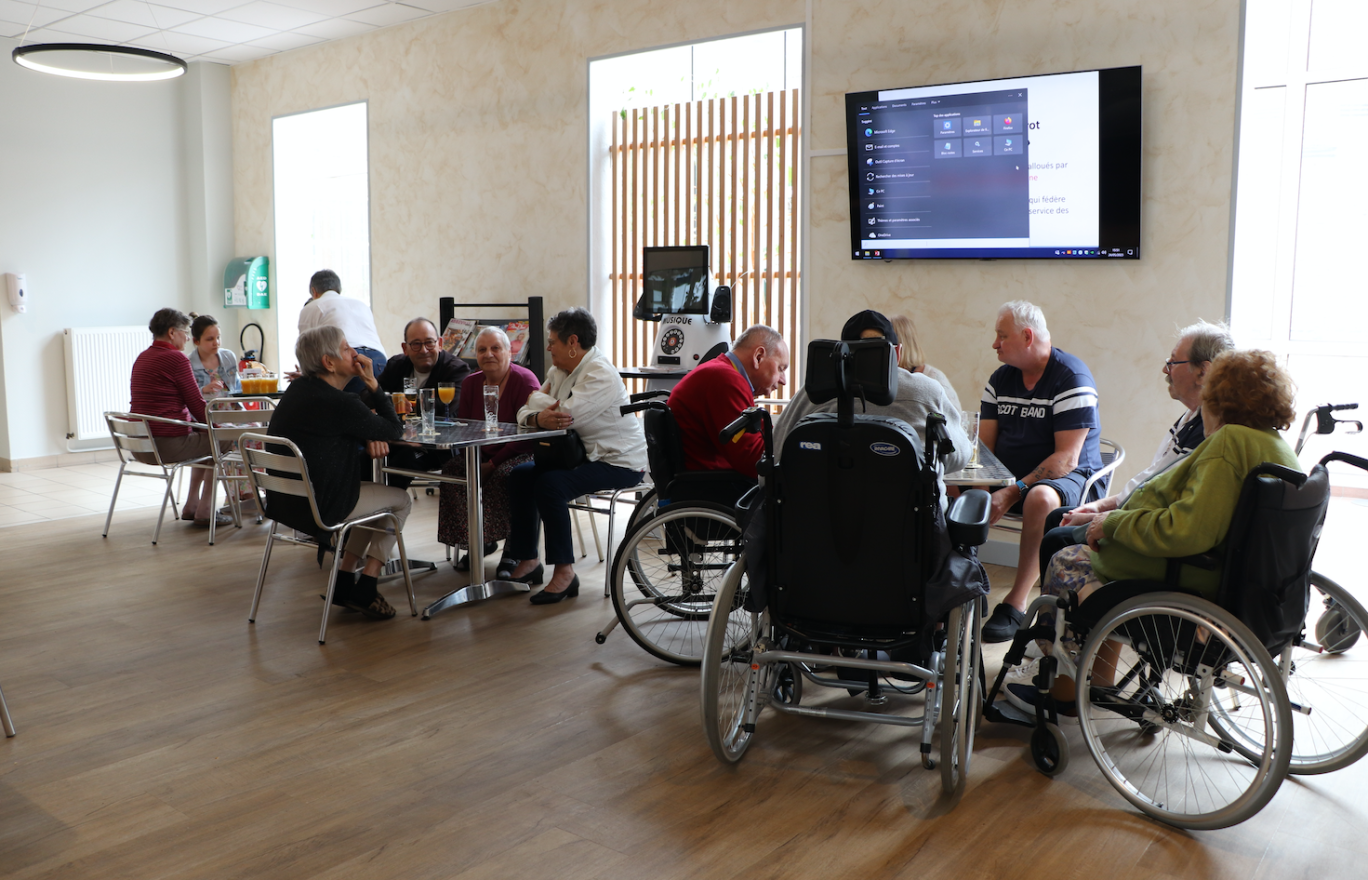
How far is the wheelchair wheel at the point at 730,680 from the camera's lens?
263 centimetres

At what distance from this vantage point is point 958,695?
2656 mm

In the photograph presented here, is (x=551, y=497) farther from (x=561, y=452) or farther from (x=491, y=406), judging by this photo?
(x=491, y=406)

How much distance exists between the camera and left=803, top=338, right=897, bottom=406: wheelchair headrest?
2422mm

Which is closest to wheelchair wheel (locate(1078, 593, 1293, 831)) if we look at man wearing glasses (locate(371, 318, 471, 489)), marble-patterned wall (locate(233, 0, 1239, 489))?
marble-patterned wall (locate(233, 0, 1239, 489))

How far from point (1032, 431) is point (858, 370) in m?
1.89

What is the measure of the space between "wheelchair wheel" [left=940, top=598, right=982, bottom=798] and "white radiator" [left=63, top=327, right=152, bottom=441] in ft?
26.0

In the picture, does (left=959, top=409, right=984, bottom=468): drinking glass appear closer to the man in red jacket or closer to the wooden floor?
the man in red jacket

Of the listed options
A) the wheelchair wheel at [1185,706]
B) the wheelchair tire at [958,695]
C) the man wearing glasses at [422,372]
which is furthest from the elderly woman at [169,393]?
the wheelchair wheel at [1185,706]

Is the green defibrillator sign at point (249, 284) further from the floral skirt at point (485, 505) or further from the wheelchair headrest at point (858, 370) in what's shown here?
the wheelchair headrest at point (858, 370)

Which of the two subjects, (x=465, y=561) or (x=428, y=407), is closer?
(x=428, y=407)

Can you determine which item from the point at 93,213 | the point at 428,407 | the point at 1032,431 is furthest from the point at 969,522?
the point at 93,213

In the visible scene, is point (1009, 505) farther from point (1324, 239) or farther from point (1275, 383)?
point (1324, 239)

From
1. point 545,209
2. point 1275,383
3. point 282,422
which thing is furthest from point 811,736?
point 545,209

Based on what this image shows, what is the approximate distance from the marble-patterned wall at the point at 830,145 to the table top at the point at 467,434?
194 cm
